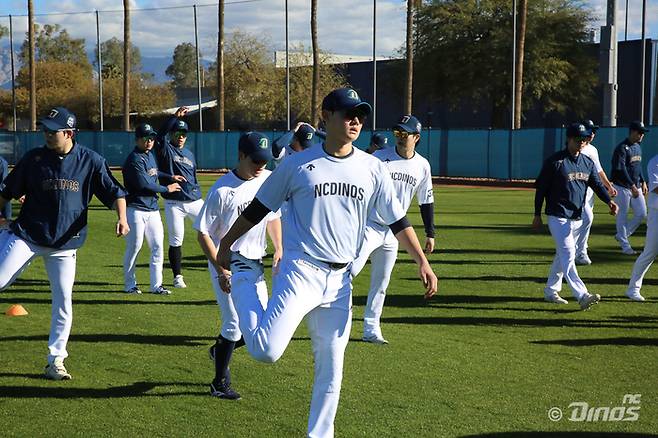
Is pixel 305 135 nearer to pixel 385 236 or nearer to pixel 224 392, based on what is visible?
pixel 385 236

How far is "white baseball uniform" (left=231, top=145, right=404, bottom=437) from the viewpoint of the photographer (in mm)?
5527

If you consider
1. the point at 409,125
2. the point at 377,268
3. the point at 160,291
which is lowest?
the point at 160,291

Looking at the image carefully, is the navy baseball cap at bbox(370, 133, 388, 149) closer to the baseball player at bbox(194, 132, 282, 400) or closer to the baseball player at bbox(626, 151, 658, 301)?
the baseball player at bbox(626, 151, 658, 301)

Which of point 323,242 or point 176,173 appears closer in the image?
point 323,242

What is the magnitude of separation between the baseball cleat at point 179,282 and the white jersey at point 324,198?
7.14 m

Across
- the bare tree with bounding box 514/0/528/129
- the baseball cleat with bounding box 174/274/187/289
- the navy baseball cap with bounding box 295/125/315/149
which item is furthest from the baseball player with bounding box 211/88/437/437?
the bare tree with bounding box 514/0/528/129

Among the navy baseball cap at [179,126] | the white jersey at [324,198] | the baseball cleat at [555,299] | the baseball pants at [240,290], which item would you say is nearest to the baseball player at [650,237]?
the baseball cleat at [555,299]

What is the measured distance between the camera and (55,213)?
7559 mm

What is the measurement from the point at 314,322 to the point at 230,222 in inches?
67.5

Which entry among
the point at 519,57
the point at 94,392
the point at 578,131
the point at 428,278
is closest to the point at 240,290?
the point at 428,278

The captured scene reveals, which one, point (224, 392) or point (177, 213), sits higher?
point (177, 213)

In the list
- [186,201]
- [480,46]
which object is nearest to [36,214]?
[186,201]

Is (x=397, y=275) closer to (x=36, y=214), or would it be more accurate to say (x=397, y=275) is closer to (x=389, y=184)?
(x=36, y=214)

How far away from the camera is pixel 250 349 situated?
18.4 feet
